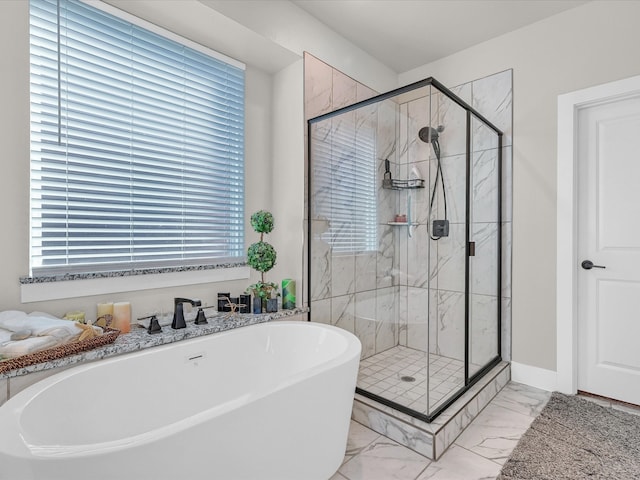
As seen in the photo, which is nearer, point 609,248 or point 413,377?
point 413,377

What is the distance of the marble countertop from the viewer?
138 cm

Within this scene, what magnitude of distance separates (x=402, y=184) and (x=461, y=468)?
1532 millimetres

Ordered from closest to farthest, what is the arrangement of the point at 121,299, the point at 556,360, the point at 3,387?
the point at 3,387, the point at 121,299, the point at 556,360

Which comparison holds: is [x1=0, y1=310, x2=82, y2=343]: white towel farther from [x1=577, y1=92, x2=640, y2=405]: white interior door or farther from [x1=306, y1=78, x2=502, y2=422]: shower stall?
[x1=577, y1=92, x2=640, y2=405]: white interior door

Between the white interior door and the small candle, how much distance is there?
115 inches

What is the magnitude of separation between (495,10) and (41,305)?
331 centimetres

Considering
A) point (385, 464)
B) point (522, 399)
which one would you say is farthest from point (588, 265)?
point (385, 464)

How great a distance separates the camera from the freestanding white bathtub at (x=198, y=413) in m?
0.89

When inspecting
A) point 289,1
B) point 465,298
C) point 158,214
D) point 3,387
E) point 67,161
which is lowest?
point 3,387

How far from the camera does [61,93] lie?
69.0 inches

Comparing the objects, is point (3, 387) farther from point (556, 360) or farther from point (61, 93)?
point (556, 360)

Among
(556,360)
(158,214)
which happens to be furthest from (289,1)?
(556,360)

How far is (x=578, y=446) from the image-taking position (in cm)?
182

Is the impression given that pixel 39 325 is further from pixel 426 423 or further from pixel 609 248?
pixel 609 248
